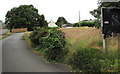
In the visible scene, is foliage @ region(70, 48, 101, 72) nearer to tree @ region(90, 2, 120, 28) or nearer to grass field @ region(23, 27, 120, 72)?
grass field @ region(23, 27, 120, 72)

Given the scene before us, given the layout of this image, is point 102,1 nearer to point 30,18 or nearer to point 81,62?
point 81,62

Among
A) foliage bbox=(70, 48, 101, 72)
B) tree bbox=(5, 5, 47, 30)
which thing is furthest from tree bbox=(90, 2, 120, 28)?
tree bbox=(5, 5, 47, 30)

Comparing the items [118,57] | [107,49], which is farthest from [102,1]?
[118,57]

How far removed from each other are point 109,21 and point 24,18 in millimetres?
46634

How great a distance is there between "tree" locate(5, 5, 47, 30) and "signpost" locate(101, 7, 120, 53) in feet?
148

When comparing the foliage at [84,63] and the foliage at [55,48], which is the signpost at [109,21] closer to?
the foliage at [84,63]

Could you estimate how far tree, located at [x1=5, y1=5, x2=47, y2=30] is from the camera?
5669cm

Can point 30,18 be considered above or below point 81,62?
above

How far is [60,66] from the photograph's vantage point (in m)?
10.5

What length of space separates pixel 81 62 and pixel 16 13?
5369 cm

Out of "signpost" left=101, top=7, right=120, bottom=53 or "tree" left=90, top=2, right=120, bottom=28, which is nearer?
"signpost" left=101, top=7, right=120, bottom=53

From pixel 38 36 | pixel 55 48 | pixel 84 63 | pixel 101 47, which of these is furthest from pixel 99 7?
pixel 84 63

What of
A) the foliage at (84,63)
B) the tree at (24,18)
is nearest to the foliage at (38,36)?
the foliage at (84,63)

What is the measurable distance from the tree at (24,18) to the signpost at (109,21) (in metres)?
45.2
